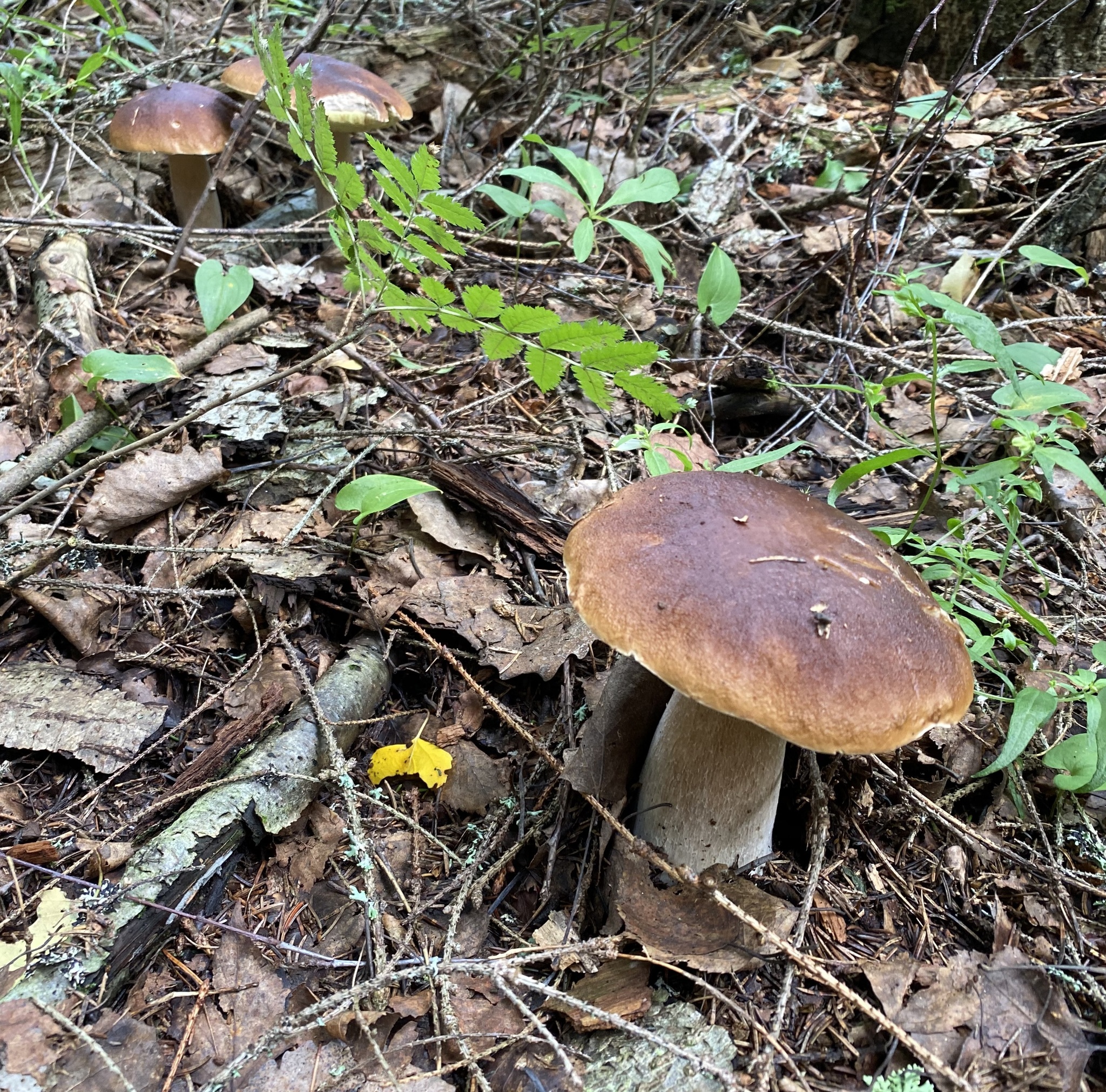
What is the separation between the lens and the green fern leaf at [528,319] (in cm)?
211

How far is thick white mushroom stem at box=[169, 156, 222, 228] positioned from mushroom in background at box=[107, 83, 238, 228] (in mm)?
303

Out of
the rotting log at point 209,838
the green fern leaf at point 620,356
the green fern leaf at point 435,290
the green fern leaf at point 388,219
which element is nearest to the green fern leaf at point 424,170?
the green fern leaf at point 388,219

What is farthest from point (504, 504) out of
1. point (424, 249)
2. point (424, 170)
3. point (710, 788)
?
point (710, 788)

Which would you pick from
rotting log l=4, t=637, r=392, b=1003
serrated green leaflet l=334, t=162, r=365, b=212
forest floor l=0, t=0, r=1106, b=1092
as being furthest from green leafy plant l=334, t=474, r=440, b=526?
serrated green leaflet l=334, t=162, r=365, b=212

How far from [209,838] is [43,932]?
383mm

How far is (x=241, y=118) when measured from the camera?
4164 millimetres

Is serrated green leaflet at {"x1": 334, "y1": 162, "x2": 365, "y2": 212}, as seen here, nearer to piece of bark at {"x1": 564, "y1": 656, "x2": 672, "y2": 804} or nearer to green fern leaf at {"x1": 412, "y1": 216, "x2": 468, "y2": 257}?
green fern leaf at {"x1": 412, "y1": 216, "x2": 468, "y2": 257}

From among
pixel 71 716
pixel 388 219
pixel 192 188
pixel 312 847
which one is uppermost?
pixel 388 219

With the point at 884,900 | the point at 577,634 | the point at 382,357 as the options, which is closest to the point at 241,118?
the point at 382,357

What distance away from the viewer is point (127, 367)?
283 centimetres

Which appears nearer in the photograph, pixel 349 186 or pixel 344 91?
pixel 349 186

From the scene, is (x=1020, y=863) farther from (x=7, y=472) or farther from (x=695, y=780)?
(x=7, y=472)

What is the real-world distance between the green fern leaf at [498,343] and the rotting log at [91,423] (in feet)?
5.74

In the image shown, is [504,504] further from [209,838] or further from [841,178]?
[841,178]
